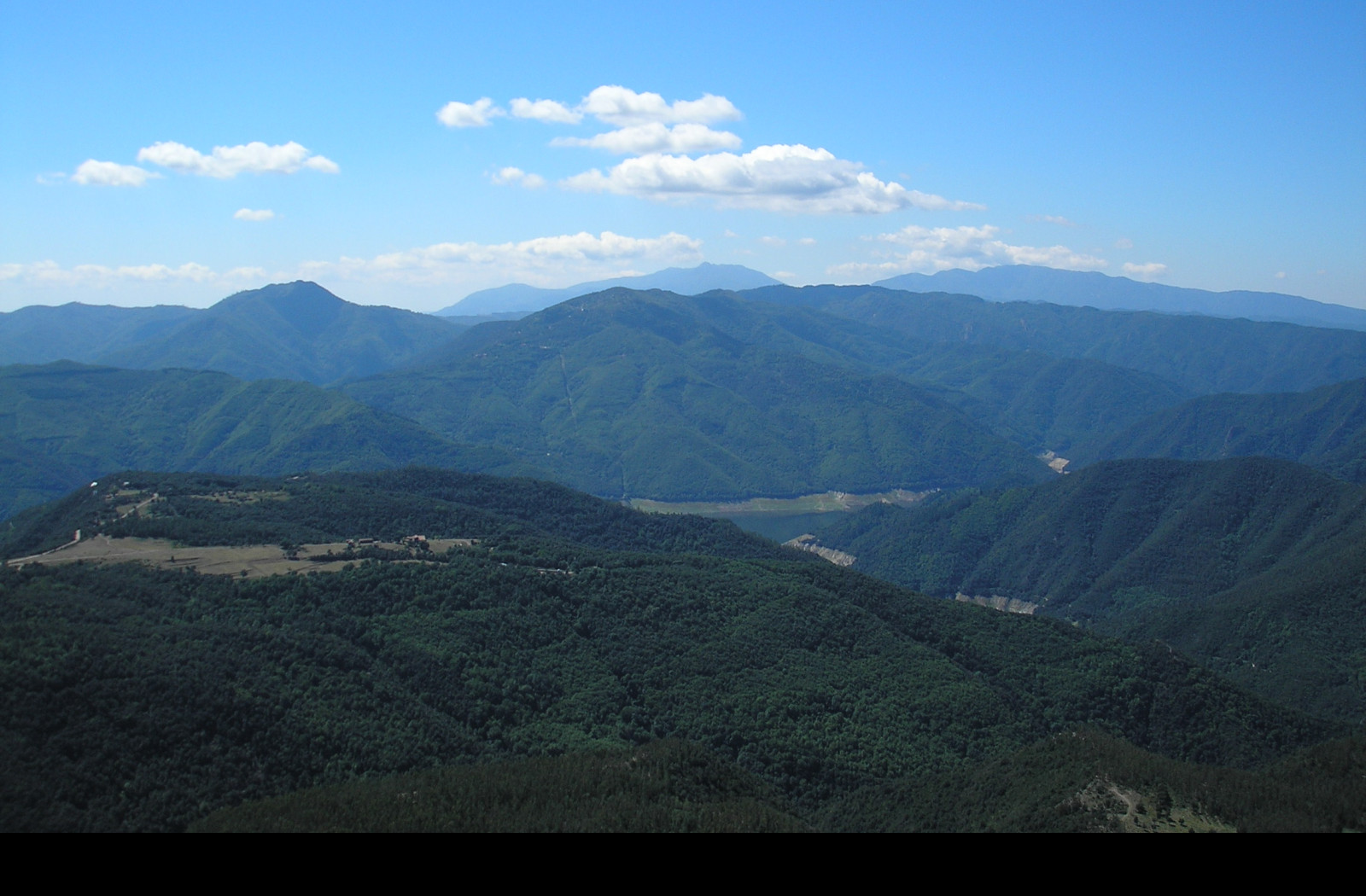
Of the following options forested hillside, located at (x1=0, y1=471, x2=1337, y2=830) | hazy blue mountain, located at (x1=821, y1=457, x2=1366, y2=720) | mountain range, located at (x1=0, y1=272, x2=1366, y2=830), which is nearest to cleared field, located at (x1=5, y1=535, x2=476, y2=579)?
mountain range, located at (x1=0, y1=272, x2=1366, y2=830)

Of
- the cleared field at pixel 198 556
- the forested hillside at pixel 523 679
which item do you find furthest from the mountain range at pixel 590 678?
the cleared field at pixel 198 556

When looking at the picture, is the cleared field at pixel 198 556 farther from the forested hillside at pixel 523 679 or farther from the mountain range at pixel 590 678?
the forested hillside at pixel 523 679

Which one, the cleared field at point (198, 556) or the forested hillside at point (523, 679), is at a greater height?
the cleared field at point (198, 556)

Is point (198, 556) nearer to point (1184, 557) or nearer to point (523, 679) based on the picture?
point (523, 679)

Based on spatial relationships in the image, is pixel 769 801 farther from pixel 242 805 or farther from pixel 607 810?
pixel 242 805

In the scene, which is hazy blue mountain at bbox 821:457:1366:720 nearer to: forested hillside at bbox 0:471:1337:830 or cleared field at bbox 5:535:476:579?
forested hillside at bbox 0:471:1337:830

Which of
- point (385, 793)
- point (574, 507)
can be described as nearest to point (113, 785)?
point (385, 793)
